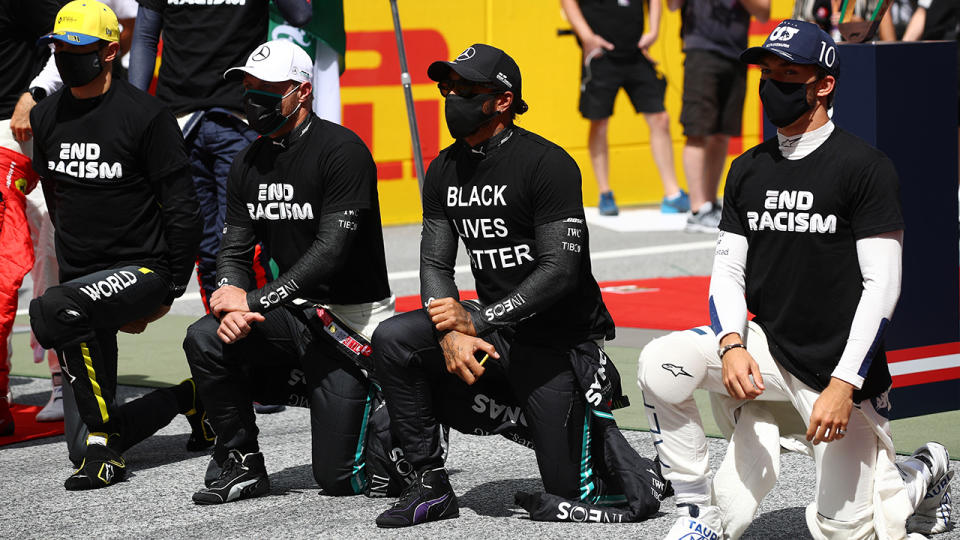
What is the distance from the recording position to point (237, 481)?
17.0 feet

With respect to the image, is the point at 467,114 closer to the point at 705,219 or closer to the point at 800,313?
the point at 800,313

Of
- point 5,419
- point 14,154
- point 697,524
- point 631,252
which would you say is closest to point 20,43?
point 14,154

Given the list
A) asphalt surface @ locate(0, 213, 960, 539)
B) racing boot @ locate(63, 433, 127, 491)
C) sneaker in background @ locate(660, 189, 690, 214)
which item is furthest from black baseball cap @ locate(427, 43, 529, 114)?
sneaker in background @ locate(660, 189, 690, 214)

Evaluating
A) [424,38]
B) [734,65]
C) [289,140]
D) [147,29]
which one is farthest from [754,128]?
[289,140]

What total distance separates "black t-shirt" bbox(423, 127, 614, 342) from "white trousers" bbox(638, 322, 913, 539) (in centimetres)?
65

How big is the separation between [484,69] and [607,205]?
7883 mm

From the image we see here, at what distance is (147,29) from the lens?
6.84m

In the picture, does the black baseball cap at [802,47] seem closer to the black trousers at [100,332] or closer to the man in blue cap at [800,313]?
the man in blue cap at [800,313]

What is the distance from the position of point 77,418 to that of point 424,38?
24.6 ft

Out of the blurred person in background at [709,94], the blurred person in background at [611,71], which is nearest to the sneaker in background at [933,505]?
the blurred person in background at [709,94]

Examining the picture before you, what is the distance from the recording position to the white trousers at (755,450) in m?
4.24

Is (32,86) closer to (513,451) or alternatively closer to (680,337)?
(513,451)

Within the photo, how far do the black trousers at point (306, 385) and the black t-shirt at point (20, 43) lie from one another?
6.29 feet

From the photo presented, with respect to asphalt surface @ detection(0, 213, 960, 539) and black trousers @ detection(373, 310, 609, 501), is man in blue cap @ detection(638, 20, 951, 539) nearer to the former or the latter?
asphalt surface @ detection(0, 213, 960, 539)
